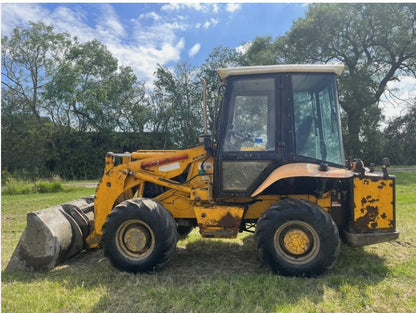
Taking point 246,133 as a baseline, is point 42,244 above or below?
below

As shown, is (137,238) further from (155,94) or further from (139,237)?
(155,94)

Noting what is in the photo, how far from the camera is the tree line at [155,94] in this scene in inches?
965

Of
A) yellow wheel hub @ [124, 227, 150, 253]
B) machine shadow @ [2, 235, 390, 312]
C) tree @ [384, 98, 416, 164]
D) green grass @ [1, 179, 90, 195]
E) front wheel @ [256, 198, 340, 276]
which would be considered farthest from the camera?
tree @ [384, 98, 416, 164]

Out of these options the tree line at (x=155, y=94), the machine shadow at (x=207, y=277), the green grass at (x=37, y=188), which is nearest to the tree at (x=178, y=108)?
the tree line at (x=155, y=94)

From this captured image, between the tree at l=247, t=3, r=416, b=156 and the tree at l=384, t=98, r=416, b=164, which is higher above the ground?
the tree at l=247, t=3, r=416, b=156

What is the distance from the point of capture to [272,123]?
15.3 feet

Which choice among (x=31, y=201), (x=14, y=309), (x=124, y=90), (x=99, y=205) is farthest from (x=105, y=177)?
(x=124, y=90)

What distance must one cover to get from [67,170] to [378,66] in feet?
→ 82.0

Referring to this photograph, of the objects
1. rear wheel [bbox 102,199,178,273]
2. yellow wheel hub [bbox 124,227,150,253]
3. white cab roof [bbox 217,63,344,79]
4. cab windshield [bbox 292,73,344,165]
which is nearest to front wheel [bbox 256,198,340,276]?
cab windshield [bbox 292,73,344,165]

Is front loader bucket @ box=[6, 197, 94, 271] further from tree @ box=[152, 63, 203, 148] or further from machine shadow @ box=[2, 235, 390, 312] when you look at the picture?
tree @ box=[152, 63, 203, 148]

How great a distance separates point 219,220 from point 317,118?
1.98 meters

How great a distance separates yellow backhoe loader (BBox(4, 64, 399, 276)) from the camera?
14.0 feet

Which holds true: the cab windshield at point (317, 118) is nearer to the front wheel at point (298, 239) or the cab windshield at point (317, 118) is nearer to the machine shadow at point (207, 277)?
the front wheel at point (298, 239)

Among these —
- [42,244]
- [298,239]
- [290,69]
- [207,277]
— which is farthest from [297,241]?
[42,244]
